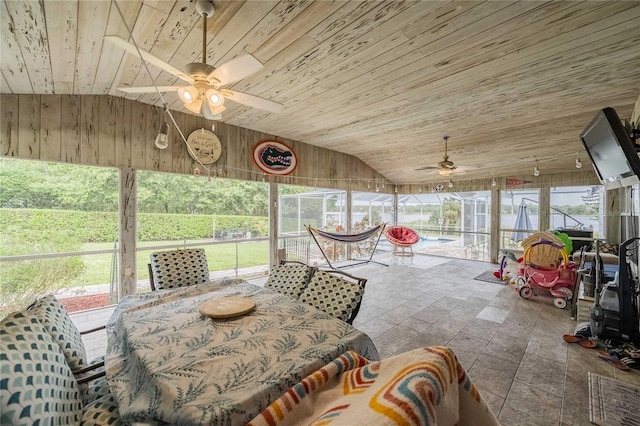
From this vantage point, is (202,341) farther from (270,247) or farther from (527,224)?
(527,224)

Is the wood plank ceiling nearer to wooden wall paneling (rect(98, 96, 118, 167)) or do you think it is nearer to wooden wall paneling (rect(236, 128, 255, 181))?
wooden wall paneling (rect(98, 96, 118, 167))

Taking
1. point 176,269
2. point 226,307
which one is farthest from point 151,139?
point 226,307

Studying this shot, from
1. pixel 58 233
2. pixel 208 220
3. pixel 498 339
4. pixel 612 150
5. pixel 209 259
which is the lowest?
pixel 498 339

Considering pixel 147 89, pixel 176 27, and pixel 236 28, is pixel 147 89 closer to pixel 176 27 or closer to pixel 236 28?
pixel 176 27

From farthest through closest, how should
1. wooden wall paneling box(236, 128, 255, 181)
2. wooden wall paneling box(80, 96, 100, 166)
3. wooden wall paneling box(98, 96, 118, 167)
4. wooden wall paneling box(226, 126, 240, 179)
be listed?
wooden wall paneling box(236, 128, 255, 181)
wooden wall paneling box(226, 126, 240, 179)
wooden wall paneling box(98, 96, 118, 167)
wooden wall paneling box(80, 96, 100, 166)

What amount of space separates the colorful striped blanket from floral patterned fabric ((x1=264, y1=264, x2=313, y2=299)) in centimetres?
124

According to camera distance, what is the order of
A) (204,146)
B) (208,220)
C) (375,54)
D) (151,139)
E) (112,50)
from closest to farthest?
(112,50)
(375,54)
(151,139)
(204,146)
(208,220)

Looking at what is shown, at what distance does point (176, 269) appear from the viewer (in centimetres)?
267

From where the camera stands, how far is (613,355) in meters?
2.26

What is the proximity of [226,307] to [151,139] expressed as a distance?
3.07 metres

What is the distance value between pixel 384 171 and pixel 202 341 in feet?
21.0

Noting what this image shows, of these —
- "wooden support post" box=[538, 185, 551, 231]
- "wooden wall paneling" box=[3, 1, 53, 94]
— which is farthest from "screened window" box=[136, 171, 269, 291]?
"wooden support post" box=[538, 185, 551, 231]

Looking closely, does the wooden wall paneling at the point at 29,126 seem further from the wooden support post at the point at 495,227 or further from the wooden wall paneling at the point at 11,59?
the wooden support post at the point at 495,227

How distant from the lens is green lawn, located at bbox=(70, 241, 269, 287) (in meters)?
3.31
